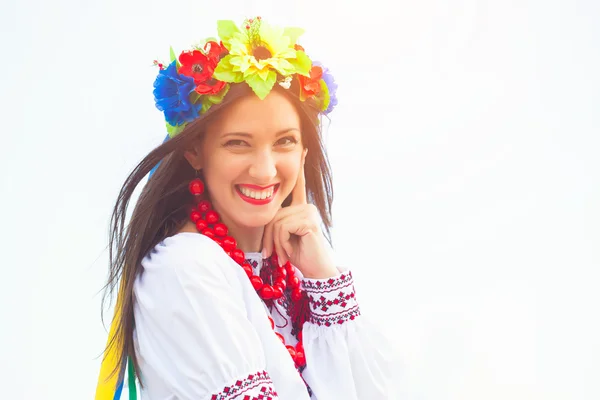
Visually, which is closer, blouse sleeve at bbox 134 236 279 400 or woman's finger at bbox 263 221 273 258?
blouse sleeve at bbox 134 236 279 400

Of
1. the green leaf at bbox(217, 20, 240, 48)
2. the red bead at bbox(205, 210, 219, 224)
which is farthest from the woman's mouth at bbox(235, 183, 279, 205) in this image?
the green leaf at bbox(217, 20, 240, 48)

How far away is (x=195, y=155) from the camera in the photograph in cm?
216

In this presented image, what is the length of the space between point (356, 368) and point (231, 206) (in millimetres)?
594

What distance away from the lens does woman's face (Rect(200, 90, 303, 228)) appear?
2021 millimetres

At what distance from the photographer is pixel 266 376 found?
5.84 feet

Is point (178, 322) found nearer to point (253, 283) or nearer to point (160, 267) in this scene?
point (160, 267)

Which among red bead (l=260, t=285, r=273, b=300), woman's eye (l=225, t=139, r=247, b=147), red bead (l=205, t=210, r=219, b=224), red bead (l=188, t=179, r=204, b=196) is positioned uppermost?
woman's eye (l=225, t=139, r=247, b=147)

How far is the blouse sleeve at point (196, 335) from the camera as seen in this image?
1.72 meters

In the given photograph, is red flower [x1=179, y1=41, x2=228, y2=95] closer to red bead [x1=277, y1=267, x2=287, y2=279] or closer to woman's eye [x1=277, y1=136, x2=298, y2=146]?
woman's eye [x1=277, y1=136, x2=298, y2=146]

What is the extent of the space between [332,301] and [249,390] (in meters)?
0.53

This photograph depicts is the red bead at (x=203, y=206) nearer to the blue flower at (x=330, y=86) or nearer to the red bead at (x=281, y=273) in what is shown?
the red bead at (x=281, y=273)

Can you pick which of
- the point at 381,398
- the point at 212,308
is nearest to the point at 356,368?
the point at 381,398

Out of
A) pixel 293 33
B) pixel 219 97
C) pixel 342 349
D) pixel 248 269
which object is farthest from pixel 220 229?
pixel 293 33

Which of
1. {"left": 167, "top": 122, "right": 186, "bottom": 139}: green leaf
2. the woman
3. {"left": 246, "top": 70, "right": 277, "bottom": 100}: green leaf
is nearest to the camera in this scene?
the woman
